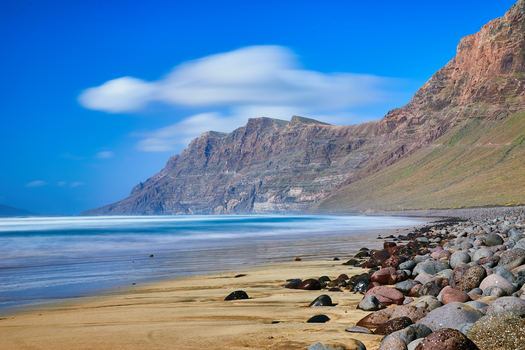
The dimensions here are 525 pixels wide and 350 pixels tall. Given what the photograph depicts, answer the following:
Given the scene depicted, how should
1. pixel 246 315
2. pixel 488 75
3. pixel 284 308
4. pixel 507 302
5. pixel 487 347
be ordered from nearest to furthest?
pixel 487 347
pixel 507 302
pixel 246 315
pixel 284 308
pixel 488 75

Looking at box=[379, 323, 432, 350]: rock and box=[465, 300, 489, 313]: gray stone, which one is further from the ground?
box=[465, 300, 489, 313]: gray stone

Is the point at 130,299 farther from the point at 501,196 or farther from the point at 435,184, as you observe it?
the point at 435,184

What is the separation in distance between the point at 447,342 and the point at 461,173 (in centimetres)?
15562

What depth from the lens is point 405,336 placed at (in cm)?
675

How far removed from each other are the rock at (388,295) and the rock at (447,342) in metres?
4.61

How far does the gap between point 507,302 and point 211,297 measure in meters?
7.87

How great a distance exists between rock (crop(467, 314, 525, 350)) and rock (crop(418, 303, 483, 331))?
26.9 inches

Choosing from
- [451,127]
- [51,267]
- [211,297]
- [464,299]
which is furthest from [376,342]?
[451,127]

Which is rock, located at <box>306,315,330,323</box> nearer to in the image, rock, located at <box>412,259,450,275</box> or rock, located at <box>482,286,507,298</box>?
rock, located at <box>482,286,507,298</box>

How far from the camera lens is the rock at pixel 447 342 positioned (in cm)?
580

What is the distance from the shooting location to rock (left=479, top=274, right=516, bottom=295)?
9.29m

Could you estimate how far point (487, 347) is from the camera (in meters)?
5.89

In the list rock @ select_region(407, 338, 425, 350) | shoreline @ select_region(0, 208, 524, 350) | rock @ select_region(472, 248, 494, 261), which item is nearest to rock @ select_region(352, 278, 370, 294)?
shoreline @ select_region(0, 208, 524, 350)

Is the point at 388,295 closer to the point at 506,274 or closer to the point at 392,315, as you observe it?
the point at 392,315
